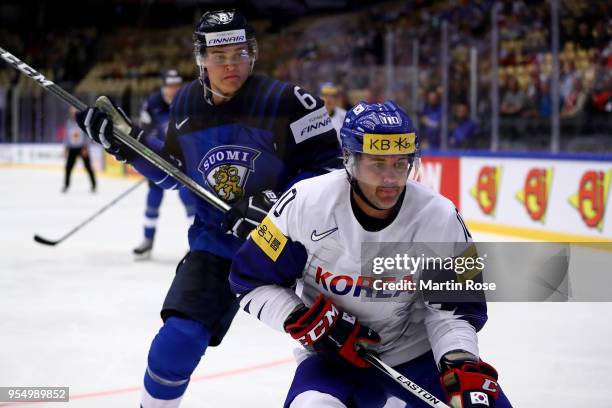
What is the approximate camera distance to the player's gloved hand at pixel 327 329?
6.05 feet

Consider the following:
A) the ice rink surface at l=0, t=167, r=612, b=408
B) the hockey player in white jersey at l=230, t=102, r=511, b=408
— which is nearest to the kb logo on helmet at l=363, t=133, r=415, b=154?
the hockey player in white jersey at l=230, t=102, r=511, b=408

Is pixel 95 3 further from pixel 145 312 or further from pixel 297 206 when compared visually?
pixel 297 206

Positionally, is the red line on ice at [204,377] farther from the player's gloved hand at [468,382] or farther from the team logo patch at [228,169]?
the player's gloved hand at [468,382]

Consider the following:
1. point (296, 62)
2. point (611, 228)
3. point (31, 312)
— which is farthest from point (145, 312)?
point (296, 62)

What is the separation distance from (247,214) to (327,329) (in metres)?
0.59

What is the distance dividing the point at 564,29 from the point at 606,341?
12.3 ft

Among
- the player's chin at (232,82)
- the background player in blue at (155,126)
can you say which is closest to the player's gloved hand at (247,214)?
the player's chin at (232,82)

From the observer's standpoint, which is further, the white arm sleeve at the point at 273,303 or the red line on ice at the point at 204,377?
the red line on ice at the point at 204,377

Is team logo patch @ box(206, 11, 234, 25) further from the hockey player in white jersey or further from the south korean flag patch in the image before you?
the south korean flag patch

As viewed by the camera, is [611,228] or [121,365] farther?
[611,228]

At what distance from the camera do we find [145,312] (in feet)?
13.8

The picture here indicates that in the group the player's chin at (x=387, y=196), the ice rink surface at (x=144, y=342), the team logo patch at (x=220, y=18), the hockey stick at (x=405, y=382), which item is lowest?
the ice rink surface at (x=144, y=342)

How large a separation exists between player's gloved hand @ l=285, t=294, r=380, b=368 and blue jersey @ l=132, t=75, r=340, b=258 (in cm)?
61

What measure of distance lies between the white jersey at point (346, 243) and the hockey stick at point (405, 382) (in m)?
0.08
